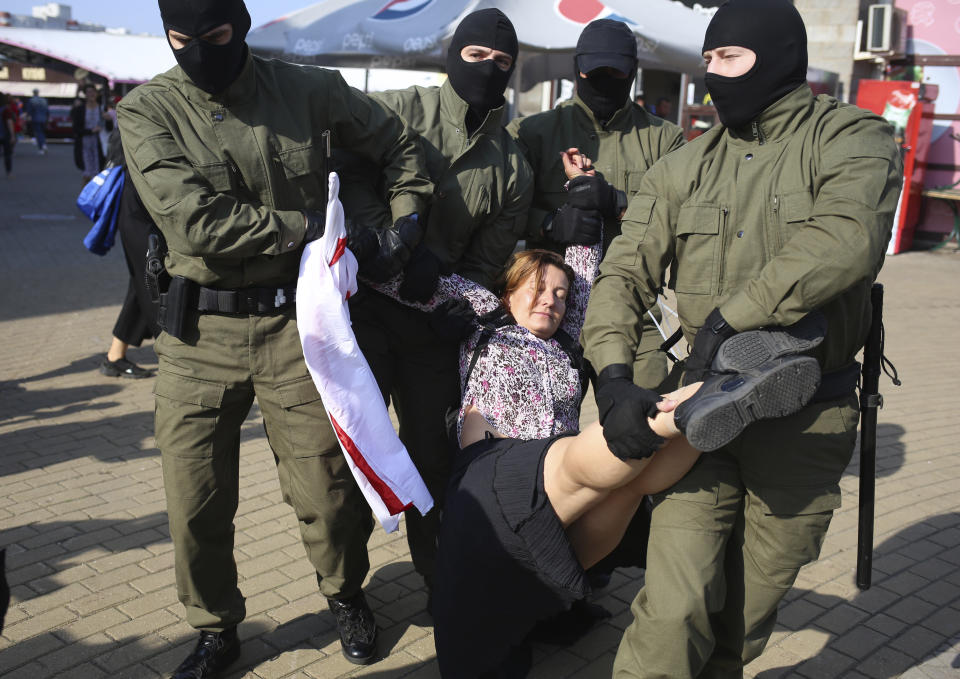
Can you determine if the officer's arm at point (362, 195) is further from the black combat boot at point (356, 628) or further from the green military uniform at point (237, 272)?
the black combat boot at point (356, 628)

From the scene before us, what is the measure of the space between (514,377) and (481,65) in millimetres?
1173

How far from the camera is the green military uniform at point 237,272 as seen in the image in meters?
2.87

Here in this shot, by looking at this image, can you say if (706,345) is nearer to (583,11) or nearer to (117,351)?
(117,351)

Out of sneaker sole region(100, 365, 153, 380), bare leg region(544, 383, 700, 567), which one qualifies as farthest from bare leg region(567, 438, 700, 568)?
sneaker sole region(100, 365, 153, 380)

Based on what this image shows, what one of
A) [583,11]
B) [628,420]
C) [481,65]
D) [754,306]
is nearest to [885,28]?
[583,11]

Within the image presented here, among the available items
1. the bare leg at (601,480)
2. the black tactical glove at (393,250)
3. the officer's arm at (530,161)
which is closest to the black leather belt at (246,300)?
the black tactical glove at (393,250)

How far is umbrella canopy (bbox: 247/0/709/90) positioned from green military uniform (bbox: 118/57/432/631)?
18.7 feet

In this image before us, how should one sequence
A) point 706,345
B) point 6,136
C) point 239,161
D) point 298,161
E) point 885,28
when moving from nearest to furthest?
point 706,345, point 239,161, point 298,161, point 885,28, point 6,136

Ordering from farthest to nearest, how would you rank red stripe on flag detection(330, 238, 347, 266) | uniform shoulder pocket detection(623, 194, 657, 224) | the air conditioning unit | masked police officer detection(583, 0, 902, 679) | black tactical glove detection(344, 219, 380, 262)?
the air conditioning unit, black tactical glove detection(344, 219, 380, 262), red stripe on flag detection(330, 238, 347, 266), uniform shoulder pocket detection(623, 194, 657, 224), masked police officer detection(583, 0, 902, 679)

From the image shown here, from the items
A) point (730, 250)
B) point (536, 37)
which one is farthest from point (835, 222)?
point (536, 37)

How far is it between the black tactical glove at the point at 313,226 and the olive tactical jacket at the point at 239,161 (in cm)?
3

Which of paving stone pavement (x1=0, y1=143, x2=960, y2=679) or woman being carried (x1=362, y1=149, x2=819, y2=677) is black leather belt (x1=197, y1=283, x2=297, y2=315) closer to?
woman being carried (x1=362, y1=149, x2=819, y2=677)

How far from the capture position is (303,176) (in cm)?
311

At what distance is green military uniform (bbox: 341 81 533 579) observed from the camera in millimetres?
3510
